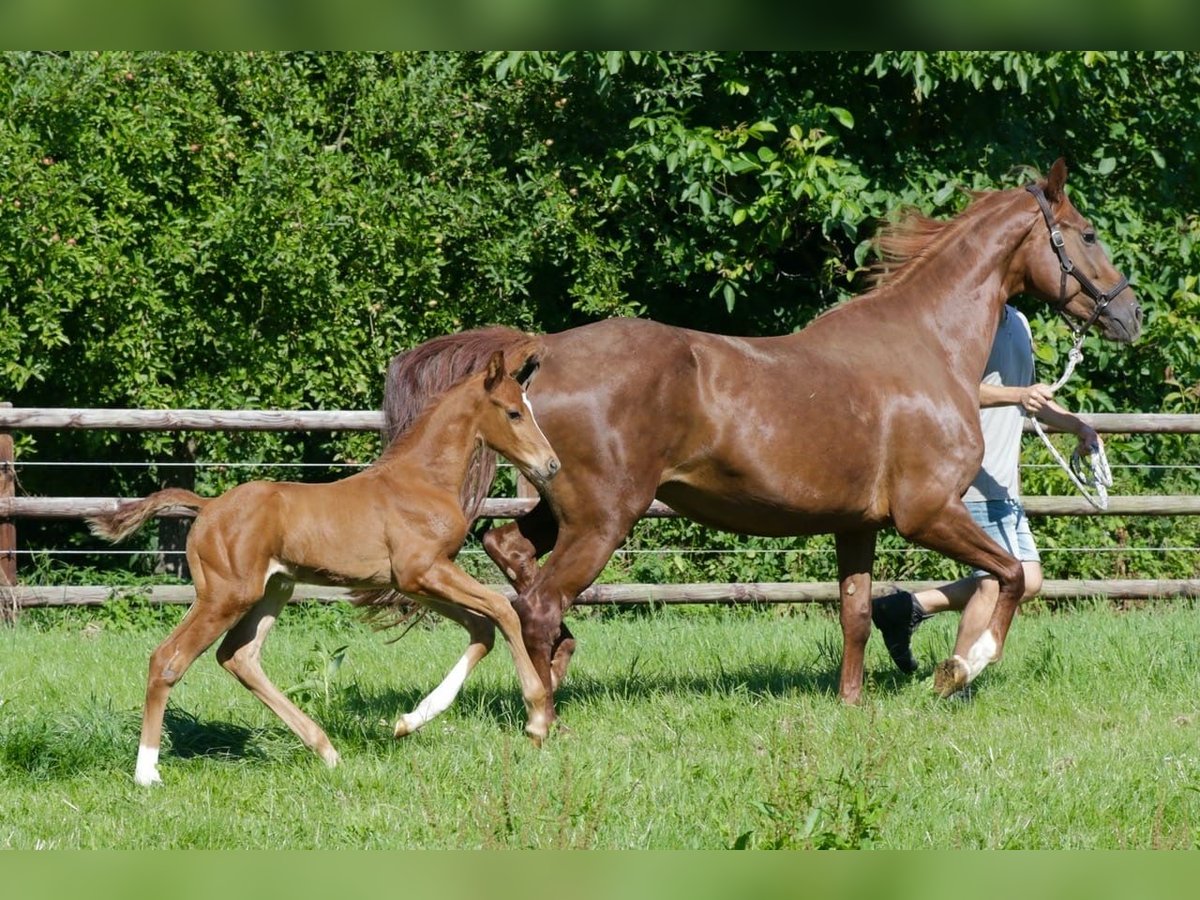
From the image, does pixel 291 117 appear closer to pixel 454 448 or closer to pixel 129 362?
pixel 129 362

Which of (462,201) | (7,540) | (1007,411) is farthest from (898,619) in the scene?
(7,540)

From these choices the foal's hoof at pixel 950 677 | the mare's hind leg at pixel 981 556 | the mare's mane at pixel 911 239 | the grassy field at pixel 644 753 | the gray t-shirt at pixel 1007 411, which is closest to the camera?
the grassy field at pixel 644 753

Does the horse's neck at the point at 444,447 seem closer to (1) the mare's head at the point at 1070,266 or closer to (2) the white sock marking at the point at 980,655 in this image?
(2) the white sock marking at the point at 980,655

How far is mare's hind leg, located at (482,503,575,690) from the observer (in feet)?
19.9

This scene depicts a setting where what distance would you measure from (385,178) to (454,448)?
245 inches

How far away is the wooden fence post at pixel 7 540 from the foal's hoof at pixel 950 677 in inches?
255

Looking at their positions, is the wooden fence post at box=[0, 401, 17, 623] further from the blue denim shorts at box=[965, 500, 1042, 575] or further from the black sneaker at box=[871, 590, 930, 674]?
the blue denim shorts at box=[965, 500, 1042, 575]

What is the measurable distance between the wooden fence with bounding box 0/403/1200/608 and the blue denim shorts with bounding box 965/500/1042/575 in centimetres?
251

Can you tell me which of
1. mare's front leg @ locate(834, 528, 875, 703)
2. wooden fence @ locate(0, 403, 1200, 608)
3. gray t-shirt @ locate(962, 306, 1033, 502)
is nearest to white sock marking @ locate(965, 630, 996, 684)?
mare's front leg @ locate(834, 528, 875, 703)

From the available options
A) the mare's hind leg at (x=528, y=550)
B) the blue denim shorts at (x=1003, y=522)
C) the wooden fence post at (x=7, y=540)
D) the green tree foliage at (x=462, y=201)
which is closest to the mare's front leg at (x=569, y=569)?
the mare's hind leg at (x=528, y=550)

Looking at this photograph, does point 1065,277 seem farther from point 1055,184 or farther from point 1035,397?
point 1035,397

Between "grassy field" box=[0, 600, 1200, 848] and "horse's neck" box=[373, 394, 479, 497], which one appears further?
"horse's neck" box=[373, 394, 479, 497]

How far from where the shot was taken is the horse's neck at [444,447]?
17.7ft

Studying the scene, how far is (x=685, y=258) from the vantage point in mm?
11070
